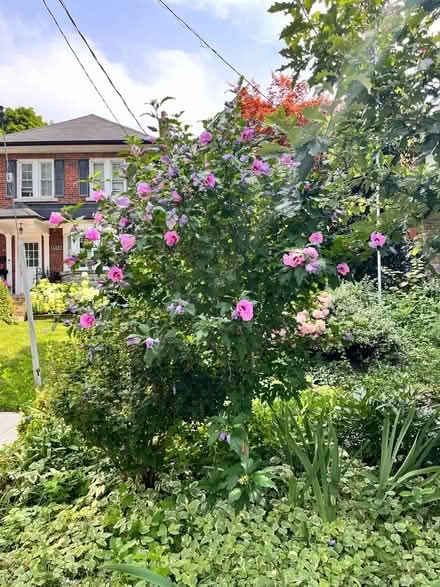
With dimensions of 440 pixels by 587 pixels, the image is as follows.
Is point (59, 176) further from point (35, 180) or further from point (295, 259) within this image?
point (295, 259)

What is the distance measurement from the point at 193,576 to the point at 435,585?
3.06ft

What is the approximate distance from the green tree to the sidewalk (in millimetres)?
29518

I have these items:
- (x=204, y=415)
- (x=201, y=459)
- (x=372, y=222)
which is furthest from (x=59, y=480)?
(x=372, y=222)

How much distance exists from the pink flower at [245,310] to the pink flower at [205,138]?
0.89 m

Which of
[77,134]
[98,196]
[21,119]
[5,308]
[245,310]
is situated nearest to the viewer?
[245,310]

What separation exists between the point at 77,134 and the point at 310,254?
1758 cm

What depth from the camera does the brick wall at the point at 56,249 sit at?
18031 millimetres

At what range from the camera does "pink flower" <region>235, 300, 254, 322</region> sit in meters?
2.05

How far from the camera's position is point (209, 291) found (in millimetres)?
2322

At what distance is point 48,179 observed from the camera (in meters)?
18.2

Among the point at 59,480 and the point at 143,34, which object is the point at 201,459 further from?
the point at 143,34

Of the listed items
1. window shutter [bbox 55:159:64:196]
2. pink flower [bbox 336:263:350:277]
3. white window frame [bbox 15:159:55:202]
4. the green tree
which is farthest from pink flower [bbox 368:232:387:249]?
the green tree

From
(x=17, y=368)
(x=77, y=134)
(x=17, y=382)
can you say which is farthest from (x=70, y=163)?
(x=17, y=382)

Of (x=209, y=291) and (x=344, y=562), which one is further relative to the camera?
(x=209, y=291)
